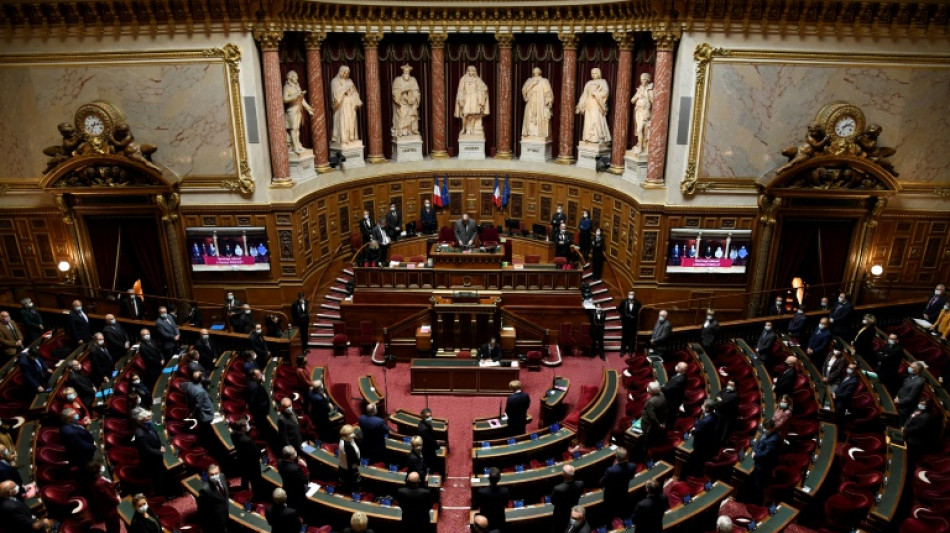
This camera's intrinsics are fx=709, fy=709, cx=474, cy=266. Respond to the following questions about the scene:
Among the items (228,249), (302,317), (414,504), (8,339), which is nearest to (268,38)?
(228,249)

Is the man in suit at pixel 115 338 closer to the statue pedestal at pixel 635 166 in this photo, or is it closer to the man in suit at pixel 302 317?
the man in suit at pixel 302 317

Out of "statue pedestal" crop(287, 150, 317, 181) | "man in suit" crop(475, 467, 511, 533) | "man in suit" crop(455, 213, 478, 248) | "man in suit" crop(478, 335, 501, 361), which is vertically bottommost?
"man in suit" crop(478, 335, 501, 361)

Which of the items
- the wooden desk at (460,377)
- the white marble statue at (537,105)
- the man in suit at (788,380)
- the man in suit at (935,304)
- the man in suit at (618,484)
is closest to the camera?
the man in suit at (618,484)

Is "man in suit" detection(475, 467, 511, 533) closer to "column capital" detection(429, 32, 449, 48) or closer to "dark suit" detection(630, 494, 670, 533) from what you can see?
"dark suit" detection(630, 494, 670, 533)

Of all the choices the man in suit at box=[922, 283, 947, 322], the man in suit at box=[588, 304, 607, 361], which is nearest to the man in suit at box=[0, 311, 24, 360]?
the man in suit at box=[588, 304, 607, 361]

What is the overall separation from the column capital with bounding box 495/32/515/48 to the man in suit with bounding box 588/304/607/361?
30.8ft

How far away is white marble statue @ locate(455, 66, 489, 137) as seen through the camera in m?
23.9

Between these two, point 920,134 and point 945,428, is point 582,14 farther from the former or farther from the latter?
point 945,428

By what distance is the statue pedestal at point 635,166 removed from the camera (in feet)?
67.8

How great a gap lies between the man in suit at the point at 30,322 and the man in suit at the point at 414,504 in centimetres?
1091

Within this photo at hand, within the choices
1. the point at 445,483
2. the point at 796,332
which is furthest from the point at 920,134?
the point at 445,483

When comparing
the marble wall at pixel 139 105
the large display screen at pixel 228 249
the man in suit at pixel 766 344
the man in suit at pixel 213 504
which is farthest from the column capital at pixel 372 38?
the man in suit at pixel 213 504

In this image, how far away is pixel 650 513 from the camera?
9750mm

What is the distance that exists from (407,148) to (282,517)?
16.1m
